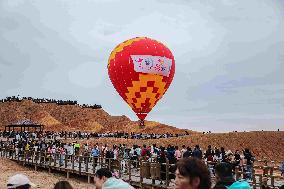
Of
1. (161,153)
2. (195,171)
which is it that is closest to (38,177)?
(161,153)

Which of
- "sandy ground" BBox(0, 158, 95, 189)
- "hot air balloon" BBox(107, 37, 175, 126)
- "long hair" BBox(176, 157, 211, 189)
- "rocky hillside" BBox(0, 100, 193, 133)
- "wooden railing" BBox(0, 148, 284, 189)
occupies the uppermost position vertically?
"rocky hillside" BBox(0, 100, 193, 133)

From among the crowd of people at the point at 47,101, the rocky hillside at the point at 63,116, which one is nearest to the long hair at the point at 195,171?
the rocky hillside at the point at 63,116

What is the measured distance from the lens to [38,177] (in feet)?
109

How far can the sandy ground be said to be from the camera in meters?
29.0

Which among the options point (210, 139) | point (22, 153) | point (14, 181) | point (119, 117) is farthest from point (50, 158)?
point (119, 117)

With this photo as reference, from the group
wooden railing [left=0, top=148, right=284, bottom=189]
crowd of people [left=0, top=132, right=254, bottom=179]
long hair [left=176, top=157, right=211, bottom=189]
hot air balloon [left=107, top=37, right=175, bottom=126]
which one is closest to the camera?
long hair [left=176, top=157, right=211, bottom=189]

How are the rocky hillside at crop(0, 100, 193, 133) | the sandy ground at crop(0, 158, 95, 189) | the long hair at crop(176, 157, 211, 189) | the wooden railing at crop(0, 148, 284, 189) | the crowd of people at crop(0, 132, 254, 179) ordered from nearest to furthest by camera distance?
1. the long hair at crop(176, 157, 211, 189)
2. the wooden railing at crop(0, 148, 284, 189)
3. the crowd of people at crop(0, 132, 254, 179)
4. the sandy ground at crop(0, 158, 95, 189)
5. the rocky hillside at crop(0, 100, 193, 133)

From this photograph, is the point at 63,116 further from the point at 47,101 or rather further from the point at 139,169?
the point at 139,169

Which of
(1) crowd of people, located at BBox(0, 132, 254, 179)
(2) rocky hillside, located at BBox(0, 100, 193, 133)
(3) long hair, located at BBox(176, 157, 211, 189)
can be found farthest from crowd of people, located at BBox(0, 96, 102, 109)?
(3) long hair, located at BBox(176, 157, 211, 189)

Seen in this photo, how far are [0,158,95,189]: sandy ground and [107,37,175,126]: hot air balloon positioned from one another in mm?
9463

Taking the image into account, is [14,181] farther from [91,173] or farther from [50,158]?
[50,158]

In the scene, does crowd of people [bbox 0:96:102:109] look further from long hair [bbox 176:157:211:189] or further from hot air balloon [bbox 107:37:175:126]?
long hair [bbox 176:157:211:189]

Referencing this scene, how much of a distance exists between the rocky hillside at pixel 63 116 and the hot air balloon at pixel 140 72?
104784 mm

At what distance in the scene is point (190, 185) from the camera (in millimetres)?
4332
